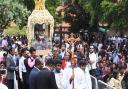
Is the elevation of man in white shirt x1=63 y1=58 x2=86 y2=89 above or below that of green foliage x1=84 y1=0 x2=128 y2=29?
above

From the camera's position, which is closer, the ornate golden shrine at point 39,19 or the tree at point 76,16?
the ornate golden shrine at point 39,19

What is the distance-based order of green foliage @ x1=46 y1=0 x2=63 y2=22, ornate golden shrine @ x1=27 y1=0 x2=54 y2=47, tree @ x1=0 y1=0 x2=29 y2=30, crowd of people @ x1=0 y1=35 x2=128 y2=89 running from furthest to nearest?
green foliage @ x1=46 y1=0 x2=63 y2=22, tree @ x1=0 y1=0 x2=29 y2=30, ornate golden shrine @ x1=27 y1=0 x2=54 y2=47, crowd of people @ x1=0 y1=35 x2=128 y2=89

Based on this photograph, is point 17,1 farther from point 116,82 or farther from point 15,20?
point 116,82

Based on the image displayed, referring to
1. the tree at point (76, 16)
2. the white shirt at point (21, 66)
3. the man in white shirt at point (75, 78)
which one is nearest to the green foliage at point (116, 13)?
the white shirt at point (21, 66)

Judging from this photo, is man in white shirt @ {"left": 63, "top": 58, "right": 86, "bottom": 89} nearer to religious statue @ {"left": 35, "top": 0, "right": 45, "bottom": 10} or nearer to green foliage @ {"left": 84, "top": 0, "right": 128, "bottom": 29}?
green foliage @ {"left": 84, "top": 0, "right": 128, "bottom": 29}

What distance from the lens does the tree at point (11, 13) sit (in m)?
38.0

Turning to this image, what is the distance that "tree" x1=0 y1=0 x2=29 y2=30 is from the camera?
3796 centimetres

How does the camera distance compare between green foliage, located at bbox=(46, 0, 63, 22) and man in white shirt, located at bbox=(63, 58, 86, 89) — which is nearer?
man in white shirt, located at bbox=(63, 58, 86, 89)

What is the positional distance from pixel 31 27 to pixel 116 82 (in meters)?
15.8

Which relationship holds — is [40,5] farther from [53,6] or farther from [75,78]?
[53,6]

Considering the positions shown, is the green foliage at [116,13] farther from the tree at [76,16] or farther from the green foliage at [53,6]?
the green foliage at [53,6]

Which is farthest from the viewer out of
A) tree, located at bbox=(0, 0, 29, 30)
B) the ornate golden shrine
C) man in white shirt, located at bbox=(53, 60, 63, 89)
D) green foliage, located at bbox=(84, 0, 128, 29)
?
tree, located at bbox=(0, 0, 29, 30)

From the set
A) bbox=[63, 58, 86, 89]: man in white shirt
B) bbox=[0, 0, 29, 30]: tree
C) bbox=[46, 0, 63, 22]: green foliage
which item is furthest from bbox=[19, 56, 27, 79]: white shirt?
bbox=[46, 0, 63, 22]: green foliage

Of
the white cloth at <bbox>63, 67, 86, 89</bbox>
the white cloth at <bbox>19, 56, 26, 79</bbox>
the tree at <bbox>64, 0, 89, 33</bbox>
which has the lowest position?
the tree at <bbox>64, 0, 89, 33</bbox>
